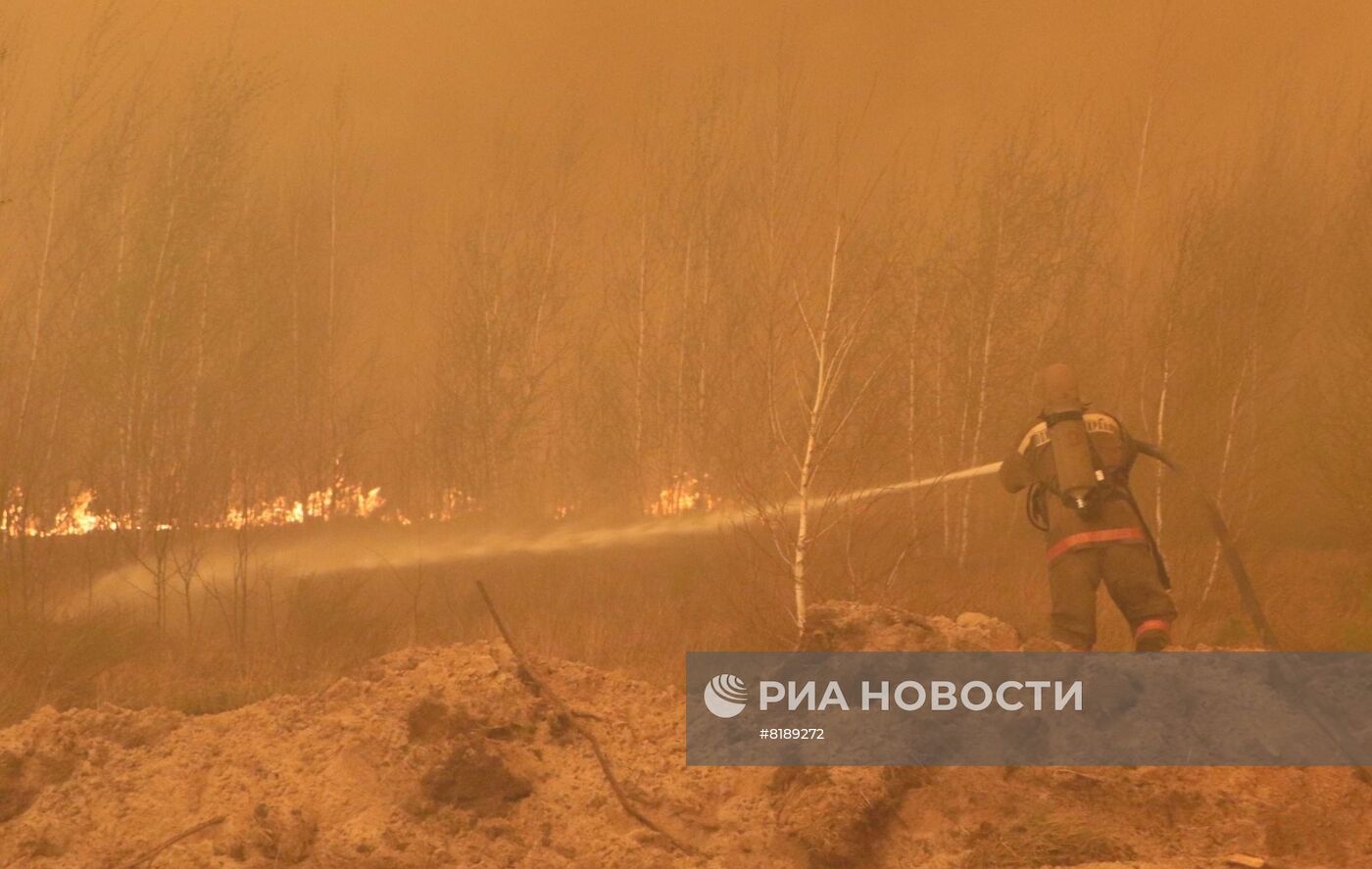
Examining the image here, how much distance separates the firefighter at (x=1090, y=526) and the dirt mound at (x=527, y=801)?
107 centimetres

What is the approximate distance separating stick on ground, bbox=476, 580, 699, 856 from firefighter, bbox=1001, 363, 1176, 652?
242 cm

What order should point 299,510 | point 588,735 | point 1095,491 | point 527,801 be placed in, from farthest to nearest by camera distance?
point 299,510 → point 1095,491 → point 588,735 → point 527,801

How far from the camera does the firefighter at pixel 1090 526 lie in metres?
5.48

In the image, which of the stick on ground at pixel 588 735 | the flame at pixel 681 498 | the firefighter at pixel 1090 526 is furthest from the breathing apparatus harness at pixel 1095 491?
the flame at pixel 681 498

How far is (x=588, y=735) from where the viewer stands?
4.66 meters

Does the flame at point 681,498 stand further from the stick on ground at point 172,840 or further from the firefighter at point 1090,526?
the stick on ground at point 172,840

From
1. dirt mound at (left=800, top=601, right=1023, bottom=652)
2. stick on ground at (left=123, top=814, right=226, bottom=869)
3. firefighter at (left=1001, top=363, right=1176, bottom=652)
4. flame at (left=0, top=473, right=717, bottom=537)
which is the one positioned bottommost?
stick on ground at (left=123, top=814, right=226, bottom=869)

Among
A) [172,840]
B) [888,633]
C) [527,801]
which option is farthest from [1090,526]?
[172,840]

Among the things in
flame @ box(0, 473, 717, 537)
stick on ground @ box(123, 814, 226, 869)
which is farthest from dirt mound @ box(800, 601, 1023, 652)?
flame @ box(0, 473, 717, 537)

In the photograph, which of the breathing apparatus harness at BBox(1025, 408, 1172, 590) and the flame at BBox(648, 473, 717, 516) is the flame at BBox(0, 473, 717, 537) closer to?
the flame at BBox(648, 473, 717, 516)

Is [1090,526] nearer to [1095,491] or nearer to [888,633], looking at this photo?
[1095,491]

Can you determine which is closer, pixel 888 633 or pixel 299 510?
pixel 888 633

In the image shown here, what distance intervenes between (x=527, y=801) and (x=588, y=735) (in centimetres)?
47

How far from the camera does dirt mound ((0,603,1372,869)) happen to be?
3955 millimetres
